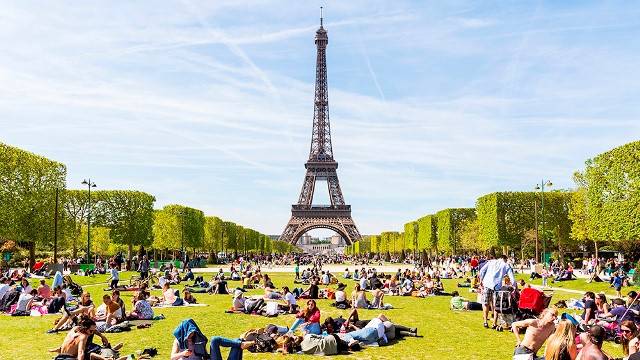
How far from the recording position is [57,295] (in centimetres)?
2053

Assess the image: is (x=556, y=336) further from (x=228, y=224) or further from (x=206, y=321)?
(x=228, y=224)

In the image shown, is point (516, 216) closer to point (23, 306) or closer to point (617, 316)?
point (617, 316)

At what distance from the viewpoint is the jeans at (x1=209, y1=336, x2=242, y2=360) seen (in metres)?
10.5

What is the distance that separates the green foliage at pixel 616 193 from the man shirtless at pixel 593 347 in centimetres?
3082

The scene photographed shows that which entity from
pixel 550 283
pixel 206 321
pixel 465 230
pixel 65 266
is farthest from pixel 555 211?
pixel 206 321

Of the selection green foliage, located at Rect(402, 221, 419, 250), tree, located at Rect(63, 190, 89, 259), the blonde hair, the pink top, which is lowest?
the pink top

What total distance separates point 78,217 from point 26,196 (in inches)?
909

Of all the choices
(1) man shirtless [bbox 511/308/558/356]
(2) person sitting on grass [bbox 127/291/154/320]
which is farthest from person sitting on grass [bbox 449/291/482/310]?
(1) man shirtless [bbox 511/308/558/356]

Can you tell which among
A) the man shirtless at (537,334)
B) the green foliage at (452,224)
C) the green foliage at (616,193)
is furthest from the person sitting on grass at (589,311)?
the green foliage at (452,224)

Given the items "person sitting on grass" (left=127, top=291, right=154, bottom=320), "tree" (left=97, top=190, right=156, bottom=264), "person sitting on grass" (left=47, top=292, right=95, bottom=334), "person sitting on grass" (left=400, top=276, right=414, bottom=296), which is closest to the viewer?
"person sitting on grass" (left=47, top=292, right=95, bottom=334)

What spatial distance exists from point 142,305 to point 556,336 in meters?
13.4

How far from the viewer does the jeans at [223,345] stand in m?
10.5

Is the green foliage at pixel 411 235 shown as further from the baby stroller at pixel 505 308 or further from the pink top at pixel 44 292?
the baby stroller at pixel 505 308

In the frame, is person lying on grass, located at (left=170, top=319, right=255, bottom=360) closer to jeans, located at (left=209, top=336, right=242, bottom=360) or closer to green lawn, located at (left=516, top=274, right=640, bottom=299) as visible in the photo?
jeans, located at (left=209, top=336, right=242, bottom=360)
